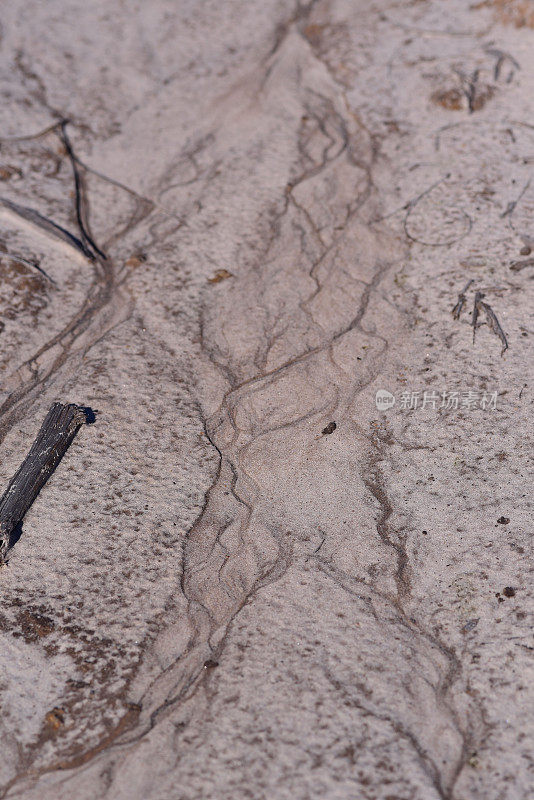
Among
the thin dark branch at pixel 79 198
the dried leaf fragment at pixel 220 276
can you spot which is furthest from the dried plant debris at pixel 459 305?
the thin dark branch at pixel 79 198

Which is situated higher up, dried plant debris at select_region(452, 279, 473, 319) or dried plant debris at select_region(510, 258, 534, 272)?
dried plant debris at select_region(510, 258, 534, 272)

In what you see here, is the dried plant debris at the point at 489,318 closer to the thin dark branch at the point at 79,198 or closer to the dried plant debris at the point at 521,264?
the dried plant debris at the point at 521,264

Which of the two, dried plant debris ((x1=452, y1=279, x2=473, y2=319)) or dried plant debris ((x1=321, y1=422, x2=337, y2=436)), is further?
dried plant debris ((x1=452, y1=279, x2=473, y2=319))

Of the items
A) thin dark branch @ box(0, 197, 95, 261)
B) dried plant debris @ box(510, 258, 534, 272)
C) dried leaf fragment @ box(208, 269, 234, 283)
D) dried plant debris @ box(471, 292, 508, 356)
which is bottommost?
thin dark branch @ box(0, 197, 95, 261)

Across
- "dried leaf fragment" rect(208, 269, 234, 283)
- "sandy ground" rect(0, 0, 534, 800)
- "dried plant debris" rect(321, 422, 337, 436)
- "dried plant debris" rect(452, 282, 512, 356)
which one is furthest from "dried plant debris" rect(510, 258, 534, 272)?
"dried leaf fragment" rect(208, 269, 234, 283)

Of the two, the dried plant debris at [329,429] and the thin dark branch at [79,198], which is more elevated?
the thin dark branch at [79,198]

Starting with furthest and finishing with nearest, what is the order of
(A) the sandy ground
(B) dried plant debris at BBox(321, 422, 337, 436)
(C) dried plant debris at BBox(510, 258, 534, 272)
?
(C) dried plant debris at BBox(510, 258, 534, 272), (B) dried plant debris at BBox(321, 422, 337, 436), (A) the sandy ground

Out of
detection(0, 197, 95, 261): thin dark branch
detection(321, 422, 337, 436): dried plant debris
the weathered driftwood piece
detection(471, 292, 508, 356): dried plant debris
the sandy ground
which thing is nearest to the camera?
the sandy ground

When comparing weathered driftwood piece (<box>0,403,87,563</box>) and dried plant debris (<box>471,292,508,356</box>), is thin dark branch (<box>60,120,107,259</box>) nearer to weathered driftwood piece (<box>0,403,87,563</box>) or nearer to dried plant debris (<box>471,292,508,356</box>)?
weathered driftwood piece (<box>0,403,87,563</box>)
